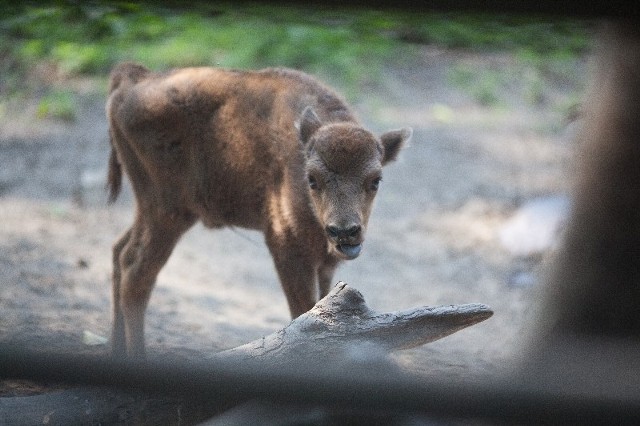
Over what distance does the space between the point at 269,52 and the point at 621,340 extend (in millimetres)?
6663

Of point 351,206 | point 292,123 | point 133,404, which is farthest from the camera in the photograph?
point 292,123


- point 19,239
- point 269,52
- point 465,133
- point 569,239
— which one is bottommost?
point 569,239

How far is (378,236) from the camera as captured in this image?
8156 mm

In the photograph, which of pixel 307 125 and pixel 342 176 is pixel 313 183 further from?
pixel 307 125

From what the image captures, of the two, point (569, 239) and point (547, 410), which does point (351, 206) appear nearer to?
point (569, 239)

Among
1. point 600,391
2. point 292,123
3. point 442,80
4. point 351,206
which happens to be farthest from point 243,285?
point 600,391

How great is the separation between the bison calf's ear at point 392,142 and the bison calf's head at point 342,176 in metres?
0.10

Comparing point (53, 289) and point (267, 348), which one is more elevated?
point (53, 289)

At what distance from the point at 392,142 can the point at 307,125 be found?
0.49m

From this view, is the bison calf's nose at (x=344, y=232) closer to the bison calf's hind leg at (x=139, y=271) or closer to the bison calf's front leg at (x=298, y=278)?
the bison calf's front leg at (x=298, y=278)

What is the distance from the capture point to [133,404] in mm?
3418

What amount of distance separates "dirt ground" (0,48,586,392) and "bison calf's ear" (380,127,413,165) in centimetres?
107

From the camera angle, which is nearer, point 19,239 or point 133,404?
point 133,404

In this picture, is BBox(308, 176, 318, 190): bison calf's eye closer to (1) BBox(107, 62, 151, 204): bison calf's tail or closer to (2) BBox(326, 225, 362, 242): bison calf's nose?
(2) BBox(326, 225, 362, 242): bison calf's nose
